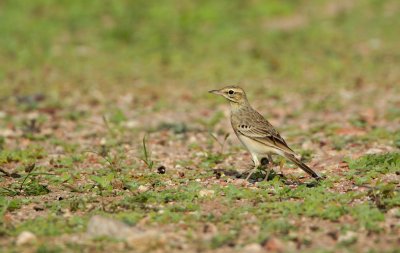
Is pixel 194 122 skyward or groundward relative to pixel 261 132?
groundward

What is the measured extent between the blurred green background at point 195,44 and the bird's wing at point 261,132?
276 inches

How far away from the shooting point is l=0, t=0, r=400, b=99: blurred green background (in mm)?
17453

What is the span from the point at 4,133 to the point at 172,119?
3.16 meters

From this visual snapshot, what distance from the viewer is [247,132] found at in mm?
9656

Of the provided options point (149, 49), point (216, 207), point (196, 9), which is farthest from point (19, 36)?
point (216, 207)

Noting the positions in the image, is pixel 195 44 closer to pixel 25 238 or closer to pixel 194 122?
pixel 194 122

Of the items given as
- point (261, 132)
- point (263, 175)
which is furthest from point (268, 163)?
point (261, 132)

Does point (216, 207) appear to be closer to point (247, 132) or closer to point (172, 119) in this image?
point (247, 132)

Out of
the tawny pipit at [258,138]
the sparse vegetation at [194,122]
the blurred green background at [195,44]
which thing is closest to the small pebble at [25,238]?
the sparse vegetation at [194,122]

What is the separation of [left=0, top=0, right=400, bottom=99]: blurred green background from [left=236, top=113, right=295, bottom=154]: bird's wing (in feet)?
23.0

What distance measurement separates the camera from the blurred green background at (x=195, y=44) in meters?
17.5

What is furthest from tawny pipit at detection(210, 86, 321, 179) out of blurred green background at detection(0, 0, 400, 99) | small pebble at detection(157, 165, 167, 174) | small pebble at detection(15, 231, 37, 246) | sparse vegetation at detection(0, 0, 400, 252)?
blurred green background at detection(0, 0, 400, 99)

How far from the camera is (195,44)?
2014 centimetres

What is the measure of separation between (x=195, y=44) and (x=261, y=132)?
10.8m
